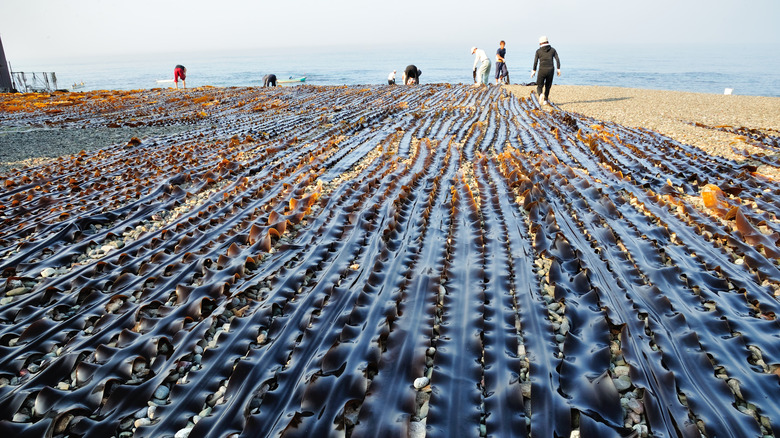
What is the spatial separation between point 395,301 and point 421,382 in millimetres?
555

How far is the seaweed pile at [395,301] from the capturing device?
149 centimetres

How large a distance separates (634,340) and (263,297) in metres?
1.83

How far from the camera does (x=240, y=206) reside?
363 cm

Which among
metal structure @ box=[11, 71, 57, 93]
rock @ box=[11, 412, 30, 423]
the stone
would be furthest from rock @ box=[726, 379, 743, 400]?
metal structure @ box=[11, 71, 57, 93]

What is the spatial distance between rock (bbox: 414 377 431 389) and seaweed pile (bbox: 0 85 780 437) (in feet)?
0.06

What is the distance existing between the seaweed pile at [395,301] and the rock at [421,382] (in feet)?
0.06

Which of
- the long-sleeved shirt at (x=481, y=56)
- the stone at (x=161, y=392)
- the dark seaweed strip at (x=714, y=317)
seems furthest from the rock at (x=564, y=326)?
the long-sleeved shirt at (x=481, y=56)

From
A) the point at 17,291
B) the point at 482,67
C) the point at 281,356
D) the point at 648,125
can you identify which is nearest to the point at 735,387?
the point at 281,356

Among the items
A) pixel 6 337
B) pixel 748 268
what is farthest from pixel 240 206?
pixel 748 268

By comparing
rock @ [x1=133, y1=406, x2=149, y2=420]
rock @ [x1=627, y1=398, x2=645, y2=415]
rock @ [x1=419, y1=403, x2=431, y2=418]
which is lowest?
rock @ [x1=133, y1=406, x2=149, y2=420]

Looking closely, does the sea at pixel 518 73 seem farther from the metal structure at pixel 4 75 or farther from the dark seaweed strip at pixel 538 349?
the dark seaweed strip at pixel 538 349

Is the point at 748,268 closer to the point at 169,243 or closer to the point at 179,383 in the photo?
the point at 179,383

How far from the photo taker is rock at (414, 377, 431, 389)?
1.60 meters

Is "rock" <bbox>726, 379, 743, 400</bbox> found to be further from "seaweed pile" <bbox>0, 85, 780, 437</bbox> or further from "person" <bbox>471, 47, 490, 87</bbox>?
"person" <bbox>471, 47, 490, 87</bbox>
